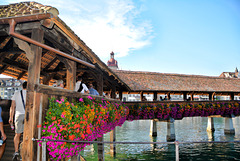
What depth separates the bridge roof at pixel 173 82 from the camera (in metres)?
19.0

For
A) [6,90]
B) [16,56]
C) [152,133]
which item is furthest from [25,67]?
[6,90]

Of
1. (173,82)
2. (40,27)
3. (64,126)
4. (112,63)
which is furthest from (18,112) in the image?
(112,63)

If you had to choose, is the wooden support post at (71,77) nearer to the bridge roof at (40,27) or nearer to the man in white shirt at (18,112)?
the bridge roof at (40,27)

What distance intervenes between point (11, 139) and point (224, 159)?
47.6ft

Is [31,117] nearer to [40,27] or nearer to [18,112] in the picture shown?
[18,112]

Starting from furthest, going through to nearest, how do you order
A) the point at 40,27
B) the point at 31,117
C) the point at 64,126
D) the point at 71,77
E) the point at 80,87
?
the point at 80,87, the point at 71,77, the point at 64,126, the point at 40,27, the point at 31,117

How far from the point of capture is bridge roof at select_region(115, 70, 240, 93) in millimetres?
19047

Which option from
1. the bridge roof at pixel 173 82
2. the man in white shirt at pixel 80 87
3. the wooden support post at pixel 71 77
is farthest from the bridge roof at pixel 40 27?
the bridge roof at pixel 173 82

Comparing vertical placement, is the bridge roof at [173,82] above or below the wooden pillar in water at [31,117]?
above

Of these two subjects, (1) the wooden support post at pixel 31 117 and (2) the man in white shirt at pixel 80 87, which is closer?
(1) the wooden support post at pixel 31 117

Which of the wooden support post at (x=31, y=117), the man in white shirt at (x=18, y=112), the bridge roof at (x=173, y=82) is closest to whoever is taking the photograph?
the wooden support post at (x=31, y=117)

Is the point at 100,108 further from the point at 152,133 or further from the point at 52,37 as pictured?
the point at 152,133

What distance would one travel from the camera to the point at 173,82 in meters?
21.7

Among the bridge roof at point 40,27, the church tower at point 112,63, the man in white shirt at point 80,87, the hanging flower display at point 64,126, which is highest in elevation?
the church tower at point 112,63
